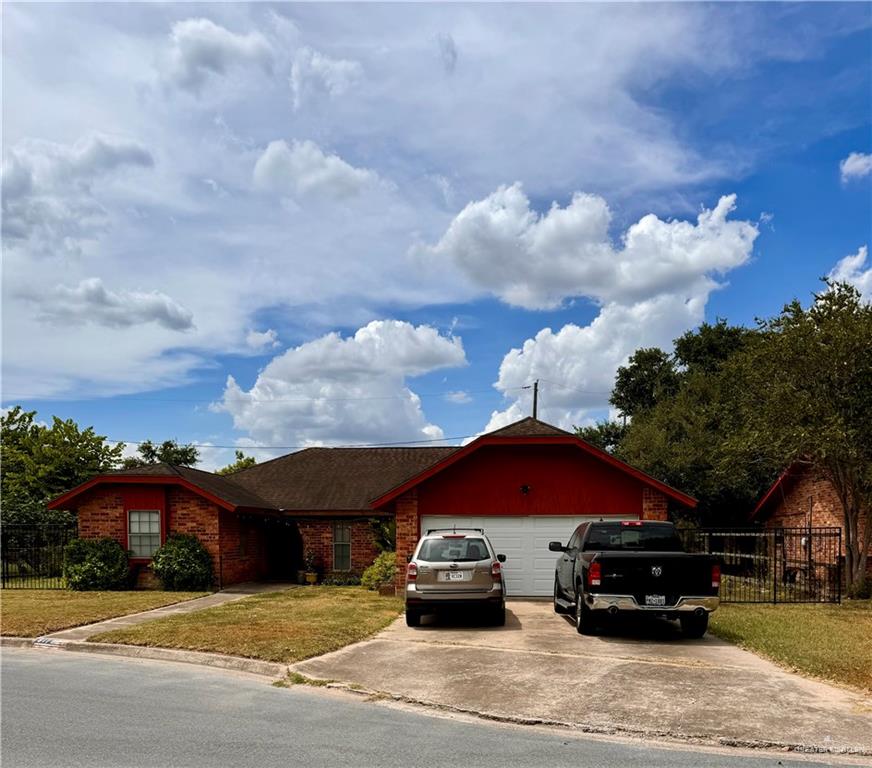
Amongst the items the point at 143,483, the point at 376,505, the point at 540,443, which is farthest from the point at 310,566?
the point at 540,443

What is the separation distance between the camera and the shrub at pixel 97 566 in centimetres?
2080

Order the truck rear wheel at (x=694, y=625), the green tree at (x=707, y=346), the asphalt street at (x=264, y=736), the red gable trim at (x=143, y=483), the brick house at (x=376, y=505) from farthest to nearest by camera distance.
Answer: the green tree at (x=707, y=346)
the red gable trim at (x=143, y=483)
the brick house at (x=376, y=505)
the truck rear wheel at (x=694, y=625)
the asphalt street at (x=264, y=736)

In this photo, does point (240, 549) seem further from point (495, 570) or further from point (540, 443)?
point (495, 570)

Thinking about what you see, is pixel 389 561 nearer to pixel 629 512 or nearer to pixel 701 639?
pixel 629 512

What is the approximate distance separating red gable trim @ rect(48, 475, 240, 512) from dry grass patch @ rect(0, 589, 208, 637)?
2.31 m

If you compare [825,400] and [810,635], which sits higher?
[825,400]

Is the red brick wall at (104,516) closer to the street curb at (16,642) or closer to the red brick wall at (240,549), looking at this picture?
the red brick wall at (240,549)

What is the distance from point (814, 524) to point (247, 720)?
21618mm

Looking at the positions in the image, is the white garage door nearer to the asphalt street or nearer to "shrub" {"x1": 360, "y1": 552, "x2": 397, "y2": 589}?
"shrub" {"x1": 360, "y1": 552, "x2": 397, "y2": 589}

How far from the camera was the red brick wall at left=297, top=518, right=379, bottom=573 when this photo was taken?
24.9 m

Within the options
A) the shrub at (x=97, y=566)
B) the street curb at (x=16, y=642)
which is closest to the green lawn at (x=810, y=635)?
the street curb at (x=16, y=642)

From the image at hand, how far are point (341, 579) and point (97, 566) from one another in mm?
6901

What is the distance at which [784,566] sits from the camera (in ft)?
65.9

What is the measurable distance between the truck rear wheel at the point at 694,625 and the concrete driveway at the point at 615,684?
23 centimetres
